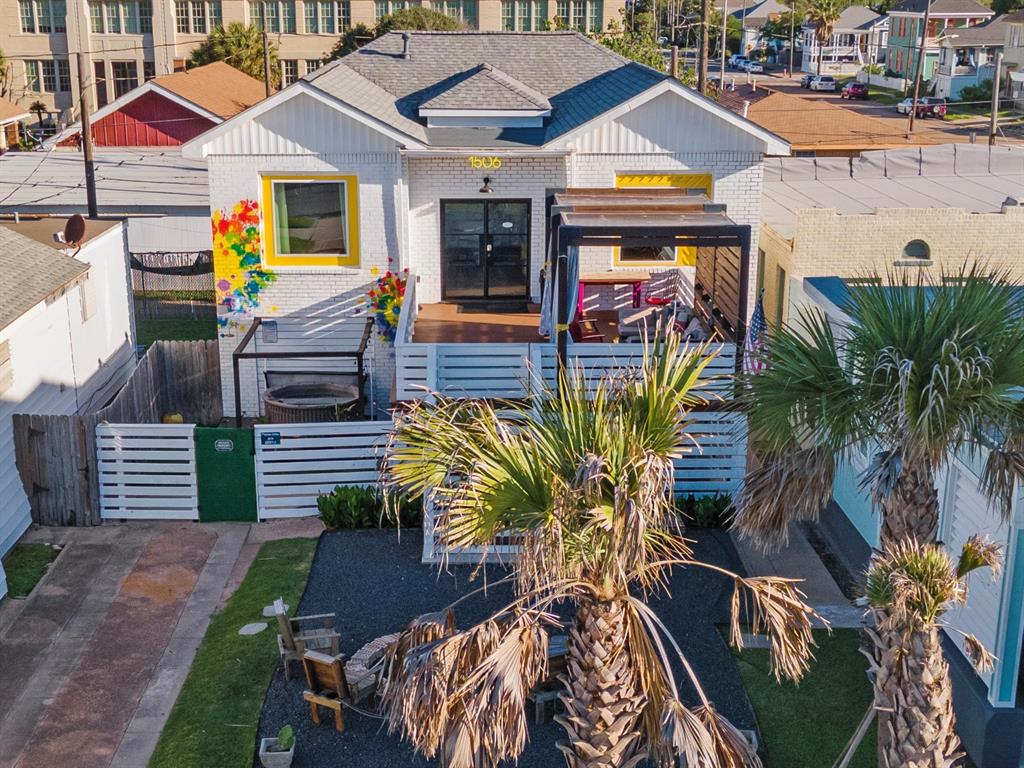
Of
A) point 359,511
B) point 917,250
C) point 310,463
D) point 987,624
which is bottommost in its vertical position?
point 359,511

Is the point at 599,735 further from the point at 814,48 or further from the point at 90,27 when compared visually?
the point at 814,48

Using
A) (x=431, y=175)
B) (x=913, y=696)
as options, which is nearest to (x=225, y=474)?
(x=431, y=175)

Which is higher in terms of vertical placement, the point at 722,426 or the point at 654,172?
the point at 654,172

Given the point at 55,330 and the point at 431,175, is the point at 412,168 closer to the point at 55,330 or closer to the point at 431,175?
the point at 431,175

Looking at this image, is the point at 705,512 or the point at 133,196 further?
the point at 133,196

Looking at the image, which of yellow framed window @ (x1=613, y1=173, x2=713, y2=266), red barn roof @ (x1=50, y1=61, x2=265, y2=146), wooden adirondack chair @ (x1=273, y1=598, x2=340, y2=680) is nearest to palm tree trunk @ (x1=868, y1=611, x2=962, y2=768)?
wooden adirondack chair @ (x1=273, y1=598, x2=340, y2=680)

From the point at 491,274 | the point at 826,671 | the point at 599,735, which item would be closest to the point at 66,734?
the point at 599,735
